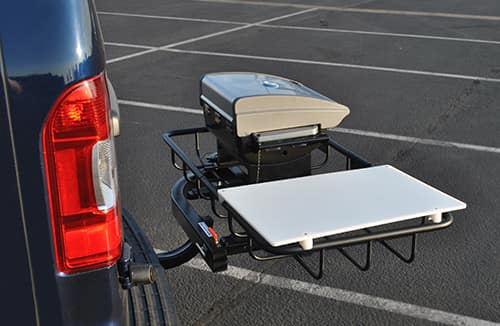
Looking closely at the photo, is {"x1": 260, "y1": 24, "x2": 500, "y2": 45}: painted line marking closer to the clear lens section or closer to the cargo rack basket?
the cargo rack basket

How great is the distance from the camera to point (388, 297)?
12.0 feet

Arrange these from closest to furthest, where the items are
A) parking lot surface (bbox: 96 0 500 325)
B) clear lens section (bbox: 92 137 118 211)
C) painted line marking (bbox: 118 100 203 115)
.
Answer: clear lens section (bbox: 92 137 118 211) < parking lot surface (bbox: 96 0 500 325) < painted line marking (bbox: 118 100 203 115)

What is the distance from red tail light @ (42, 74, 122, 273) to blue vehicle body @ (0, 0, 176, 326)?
0.08 feet

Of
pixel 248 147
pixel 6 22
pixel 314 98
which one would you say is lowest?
pixel 248 147

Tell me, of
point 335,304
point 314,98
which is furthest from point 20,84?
point 335,304

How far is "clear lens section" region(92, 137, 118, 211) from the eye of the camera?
5.58ft

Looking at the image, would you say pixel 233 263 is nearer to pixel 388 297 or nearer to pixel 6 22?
pixel 388 297

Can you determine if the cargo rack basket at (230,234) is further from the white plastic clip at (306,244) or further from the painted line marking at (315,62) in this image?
the painted line marking at (315,62)

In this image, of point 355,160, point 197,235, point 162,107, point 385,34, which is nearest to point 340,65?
point 385,34

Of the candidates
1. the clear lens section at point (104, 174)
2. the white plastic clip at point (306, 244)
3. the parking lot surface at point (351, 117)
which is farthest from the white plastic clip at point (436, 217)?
the parking lot surface at point (351, 117)

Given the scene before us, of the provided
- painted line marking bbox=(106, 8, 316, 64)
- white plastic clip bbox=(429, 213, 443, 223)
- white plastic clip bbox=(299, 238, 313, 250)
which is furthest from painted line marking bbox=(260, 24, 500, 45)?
white plastic clip bbox=(299, 238, 313, 250)

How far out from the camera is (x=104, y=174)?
5.72ft

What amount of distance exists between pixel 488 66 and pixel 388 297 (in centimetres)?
663

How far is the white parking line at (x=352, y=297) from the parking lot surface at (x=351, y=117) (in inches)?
0.4
